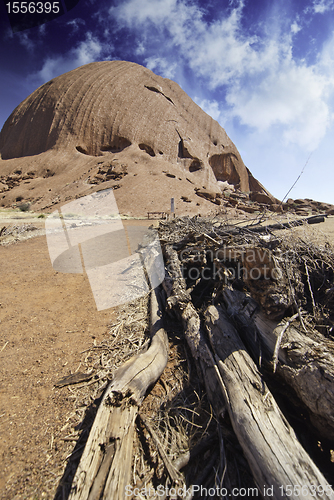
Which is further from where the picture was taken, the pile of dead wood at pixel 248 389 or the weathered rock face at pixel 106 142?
the weathered rock face at pixel 106 142

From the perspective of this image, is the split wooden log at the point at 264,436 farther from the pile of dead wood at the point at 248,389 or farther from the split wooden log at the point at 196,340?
the split wooden log at the point at 196,340

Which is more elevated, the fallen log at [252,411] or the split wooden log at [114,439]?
the fallen log at [252,411]

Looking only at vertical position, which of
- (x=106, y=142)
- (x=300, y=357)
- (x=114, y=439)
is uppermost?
(x=106, y=142)

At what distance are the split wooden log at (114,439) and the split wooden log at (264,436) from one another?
28.0 inches

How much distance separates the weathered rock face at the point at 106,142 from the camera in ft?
82.6

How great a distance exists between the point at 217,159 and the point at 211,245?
41684 mm

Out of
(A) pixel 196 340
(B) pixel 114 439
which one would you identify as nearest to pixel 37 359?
(B) pixel 114 439

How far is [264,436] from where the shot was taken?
4.45 feet

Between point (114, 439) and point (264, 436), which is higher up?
point (264, 436)

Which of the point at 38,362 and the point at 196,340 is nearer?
the point at 196,340

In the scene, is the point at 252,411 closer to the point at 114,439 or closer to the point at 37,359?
the point at 114,439

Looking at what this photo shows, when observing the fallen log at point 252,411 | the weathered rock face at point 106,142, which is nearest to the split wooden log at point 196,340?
the fallen log at point 252,411

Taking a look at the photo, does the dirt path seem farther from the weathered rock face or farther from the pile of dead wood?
the weathered rock face

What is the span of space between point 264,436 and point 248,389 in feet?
1.02
